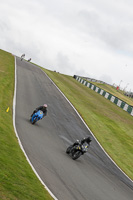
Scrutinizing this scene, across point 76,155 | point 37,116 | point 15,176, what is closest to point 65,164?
point 76,155

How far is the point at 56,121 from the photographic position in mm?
22188

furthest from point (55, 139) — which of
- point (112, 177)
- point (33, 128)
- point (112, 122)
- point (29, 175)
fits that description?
point (112, 122)

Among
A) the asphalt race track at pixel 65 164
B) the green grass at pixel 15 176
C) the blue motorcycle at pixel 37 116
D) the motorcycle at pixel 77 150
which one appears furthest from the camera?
the blue motorcycle at pixel 37 116

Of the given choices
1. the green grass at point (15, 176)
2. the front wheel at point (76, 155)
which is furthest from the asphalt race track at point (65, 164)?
the green grass at point (15, 176)

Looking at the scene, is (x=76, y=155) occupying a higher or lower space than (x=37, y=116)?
lower

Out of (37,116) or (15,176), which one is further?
(37,116)

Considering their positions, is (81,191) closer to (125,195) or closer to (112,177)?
(125,195)

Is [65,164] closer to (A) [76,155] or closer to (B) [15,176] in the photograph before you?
(A) [76,155]

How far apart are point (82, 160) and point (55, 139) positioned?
2336mm

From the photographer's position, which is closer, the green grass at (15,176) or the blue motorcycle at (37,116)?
the green grass at (15,176)

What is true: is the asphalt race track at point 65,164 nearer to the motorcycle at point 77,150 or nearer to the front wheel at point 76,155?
the front wheel at point 76,155

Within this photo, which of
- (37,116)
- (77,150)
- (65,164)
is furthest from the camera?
(37,116)

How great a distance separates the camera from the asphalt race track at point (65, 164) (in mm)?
11203

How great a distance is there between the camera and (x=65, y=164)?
1371cm
